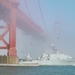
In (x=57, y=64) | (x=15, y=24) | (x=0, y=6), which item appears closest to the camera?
(x=0, y=6)

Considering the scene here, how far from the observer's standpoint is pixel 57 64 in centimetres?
4488

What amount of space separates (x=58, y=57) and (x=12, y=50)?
48.3 feet

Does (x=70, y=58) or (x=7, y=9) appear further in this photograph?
(x=70, y=58)

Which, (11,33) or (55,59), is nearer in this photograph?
(11,33)

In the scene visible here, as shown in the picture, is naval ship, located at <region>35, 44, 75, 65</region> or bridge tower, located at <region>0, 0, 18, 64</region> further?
naval ship, located at <region>35, 44, 75, 65</region>

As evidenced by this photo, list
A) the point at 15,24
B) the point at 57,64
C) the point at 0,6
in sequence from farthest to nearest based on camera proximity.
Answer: the point at 57,64, the point at 15,24, the point at 0,6

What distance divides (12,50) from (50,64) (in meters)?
14.0

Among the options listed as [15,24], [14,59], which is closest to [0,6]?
[15,24]

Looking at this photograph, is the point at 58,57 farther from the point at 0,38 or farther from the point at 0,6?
the point at 0,6

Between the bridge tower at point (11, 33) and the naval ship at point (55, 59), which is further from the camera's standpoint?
the naval ship at point (55, 59)

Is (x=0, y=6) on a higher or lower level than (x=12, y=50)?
higher

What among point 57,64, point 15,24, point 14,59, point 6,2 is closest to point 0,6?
point 6,2

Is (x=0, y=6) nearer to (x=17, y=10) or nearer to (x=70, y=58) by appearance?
(x=17, y=10)

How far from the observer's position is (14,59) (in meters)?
32.2
